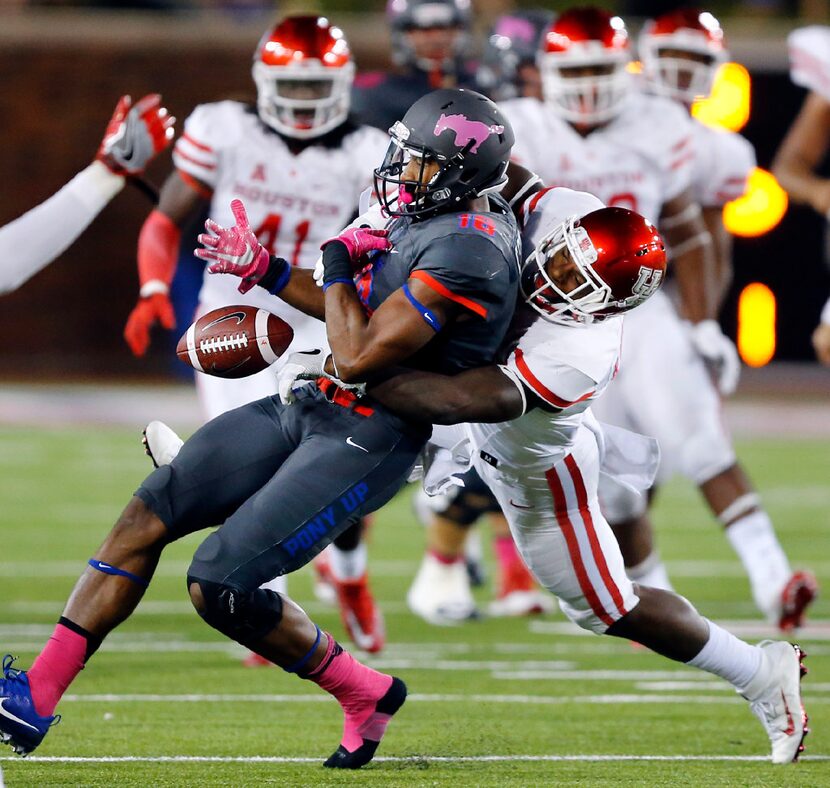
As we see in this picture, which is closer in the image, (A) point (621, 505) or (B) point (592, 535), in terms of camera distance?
(B) point (592, 535)

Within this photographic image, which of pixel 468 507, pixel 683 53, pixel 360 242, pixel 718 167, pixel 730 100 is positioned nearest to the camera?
pixel 360 242

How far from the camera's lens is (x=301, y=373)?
3.78 meters

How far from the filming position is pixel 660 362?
19.1 ft

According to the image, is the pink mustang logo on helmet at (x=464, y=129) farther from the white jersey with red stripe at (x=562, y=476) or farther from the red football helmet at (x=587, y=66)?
the red football helmet at (x=587, y=66)

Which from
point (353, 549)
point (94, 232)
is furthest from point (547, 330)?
point (94, 232)

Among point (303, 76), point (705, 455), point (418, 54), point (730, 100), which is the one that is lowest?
point (730, 100)

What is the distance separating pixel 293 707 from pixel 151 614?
1.66 metres

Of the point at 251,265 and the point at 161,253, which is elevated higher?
the point at 251,265

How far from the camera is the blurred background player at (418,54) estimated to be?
7145mm

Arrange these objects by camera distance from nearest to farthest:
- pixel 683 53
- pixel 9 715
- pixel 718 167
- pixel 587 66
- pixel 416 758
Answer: pixel 9 715 < pixel 416 758 < pixel 587 66 < pixel 718 167 < pixel 683 53

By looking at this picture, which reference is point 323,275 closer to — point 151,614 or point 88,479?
point 151,614

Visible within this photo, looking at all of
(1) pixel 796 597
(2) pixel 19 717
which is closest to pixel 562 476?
(2) pixel 19 717

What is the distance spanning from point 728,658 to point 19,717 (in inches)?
63.3

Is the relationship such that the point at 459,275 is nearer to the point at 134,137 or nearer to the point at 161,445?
the point at 161,445
